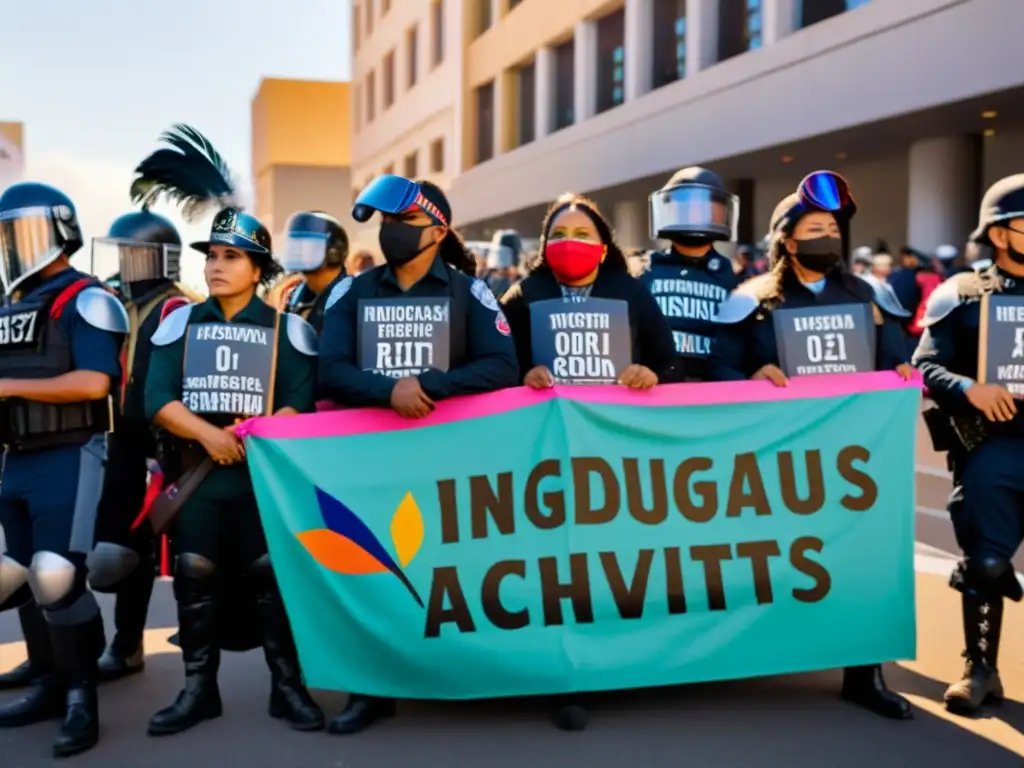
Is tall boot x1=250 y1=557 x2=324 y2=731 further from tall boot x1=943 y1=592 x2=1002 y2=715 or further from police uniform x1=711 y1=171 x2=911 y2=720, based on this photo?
tall boot x1=943 y1=592 x2=1002 y2=715

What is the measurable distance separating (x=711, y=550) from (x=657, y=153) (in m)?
21.7

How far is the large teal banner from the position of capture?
4879mm

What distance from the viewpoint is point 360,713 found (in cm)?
487

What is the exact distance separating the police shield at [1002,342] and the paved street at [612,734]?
4.26 ft

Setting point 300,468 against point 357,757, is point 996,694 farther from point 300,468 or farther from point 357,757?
point 300,468

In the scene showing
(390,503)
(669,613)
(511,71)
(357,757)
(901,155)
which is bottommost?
(357,757)

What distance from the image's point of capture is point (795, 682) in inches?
213

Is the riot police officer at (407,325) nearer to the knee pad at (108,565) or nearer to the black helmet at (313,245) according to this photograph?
the knee pad at (108,565)

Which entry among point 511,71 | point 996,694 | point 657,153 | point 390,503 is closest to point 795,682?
point 996,694

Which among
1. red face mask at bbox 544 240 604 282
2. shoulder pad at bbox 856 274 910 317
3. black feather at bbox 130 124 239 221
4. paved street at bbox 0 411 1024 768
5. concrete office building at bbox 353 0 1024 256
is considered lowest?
paved street at bbox 0 411 1024 768

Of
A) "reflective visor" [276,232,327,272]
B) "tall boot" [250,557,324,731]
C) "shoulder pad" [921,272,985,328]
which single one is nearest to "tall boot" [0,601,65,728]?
"tall boot" [250,557,324,731]

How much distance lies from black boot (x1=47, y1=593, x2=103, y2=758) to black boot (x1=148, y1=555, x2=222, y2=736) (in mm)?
249

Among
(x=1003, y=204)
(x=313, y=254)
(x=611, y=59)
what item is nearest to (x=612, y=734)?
(x=1003, y=204)

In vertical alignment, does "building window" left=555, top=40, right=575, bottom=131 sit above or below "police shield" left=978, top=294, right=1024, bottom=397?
above
